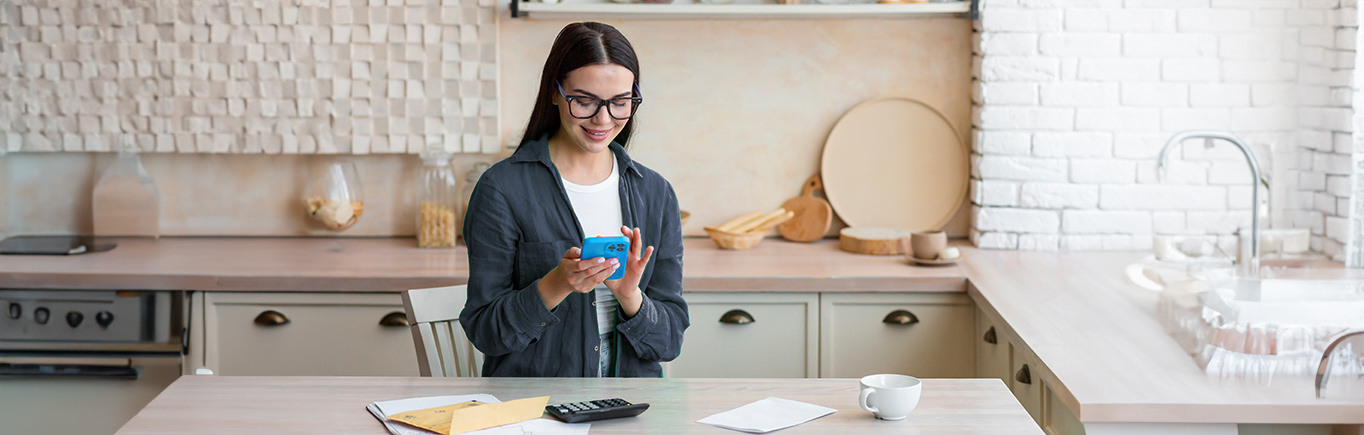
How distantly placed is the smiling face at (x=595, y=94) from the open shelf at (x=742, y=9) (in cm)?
135

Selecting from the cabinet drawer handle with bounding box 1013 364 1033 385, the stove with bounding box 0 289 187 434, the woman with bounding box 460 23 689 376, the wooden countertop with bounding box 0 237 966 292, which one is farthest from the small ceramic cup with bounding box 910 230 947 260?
the stove with bounding box 0 289 187 434

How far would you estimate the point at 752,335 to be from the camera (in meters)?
3.04

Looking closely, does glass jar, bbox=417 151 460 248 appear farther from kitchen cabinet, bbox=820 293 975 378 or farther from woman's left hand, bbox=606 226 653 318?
woman's left hand, bbox=606 226 653 318

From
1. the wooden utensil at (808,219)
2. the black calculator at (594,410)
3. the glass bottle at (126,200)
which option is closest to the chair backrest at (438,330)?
the black calculator at (594,410)

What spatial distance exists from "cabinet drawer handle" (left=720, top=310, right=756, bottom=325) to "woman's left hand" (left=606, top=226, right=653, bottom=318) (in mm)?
981

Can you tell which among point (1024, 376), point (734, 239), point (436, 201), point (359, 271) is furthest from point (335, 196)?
point (1024, 376)

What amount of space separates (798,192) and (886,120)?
0.36 m

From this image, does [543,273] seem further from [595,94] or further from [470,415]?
[470,415]

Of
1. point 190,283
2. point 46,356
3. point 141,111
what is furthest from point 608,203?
point 141,111

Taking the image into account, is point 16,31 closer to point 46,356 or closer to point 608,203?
point 46,356

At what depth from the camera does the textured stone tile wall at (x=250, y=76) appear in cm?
347

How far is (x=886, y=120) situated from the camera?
140 inches

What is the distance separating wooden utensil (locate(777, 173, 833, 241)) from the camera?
3.54 m

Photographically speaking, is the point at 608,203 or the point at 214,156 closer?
the point at 608,203
